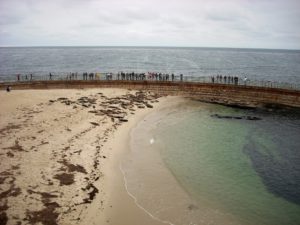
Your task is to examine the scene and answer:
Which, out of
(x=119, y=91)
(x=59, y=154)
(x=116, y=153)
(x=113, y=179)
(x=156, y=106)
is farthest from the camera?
(x=119, y=91)

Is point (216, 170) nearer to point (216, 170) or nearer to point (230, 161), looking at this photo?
point (216, 170)

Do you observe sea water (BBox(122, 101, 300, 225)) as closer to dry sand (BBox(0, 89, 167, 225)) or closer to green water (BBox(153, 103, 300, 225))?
green water (BBox(153, 103, 300, 225))

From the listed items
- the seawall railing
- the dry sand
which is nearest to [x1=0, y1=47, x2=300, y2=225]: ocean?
the dry sand

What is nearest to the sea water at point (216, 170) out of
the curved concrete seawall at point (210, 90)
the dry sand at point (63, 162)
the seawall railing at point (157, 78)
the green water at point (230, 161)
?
the green water at point (230, 161)

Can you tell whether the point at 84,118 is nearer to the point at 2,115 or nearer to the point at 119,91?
the point at 2,115

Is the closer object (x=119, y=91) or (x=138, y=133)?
(x=138, y=133)

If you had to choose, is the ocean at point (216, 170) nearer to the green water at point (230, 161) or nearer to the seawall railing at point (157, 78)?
the green water at point (230, 161)

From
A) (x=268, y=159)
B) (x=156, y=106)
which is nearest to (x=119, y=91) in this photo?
(x=156, y=106)
